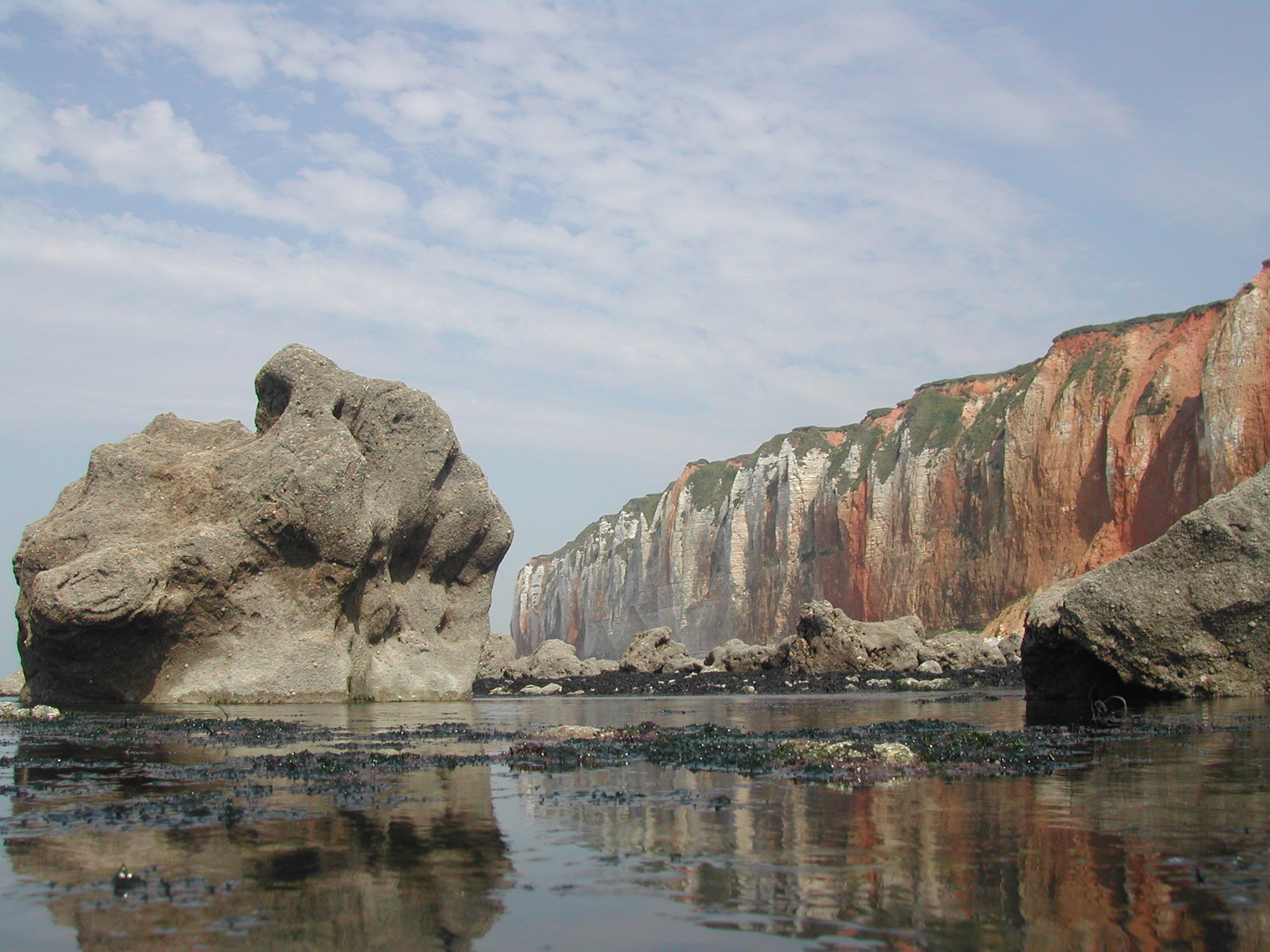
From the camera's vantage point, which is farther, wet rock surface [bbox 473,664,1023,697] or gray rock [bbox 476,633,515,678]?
gray rock [bbox 476,633,515,678]

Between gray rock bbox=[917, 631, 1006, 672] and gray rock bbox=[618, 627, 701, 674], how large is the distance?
886 centimetres

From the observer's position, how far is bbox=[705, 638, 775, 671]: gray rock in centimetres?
3941

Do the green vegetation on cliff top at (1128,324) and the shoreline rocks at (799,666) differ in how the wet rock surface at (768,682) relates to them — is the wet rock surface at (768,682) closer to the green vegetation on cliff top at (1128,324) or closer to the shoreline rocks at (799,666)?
the shoreline rocks at (799,666)

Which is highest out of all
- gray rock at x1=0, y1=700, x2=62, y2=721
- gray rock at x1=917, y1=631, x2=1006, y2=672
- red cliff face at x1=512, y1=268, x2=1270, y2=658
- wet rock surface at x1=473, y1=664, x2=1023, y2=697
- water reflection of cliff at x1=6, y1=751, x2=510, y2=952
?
red cliff face at x1=512, y1=268, x2=1270, y2=658

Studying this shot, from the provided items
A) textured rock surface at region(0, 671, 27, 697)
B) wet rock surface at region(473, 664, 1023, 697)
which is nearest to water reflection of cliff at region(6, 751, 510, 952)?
wet rock surface at region(473, 664, 1023, 697)

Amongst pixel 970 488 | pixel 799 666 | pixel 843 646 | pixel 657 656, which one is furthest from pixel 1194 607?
pixel 970 488

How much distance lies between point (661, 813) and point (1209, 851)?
321 cm

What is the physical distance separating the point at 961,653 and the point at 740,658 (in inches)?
315

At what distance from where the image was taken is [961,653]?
121 ft

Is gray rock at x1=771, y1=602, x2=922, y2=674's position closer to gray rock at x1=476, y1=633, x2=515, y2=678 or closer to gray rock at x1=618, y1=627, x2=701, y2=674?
gray rock at x1=618, y1=627, x2=701, y2=674

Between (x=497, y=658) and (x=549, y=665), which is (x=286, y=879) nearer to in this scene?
(x=549, y=665)

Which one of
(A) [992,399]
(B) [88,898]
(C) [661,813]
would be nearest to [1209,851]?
(C) [661,813]

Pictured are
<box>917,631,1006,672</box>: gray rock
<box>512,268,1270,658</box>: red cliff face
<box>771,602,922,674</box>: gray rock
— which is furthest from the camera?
<box>512,268,1270,658</box>: red cliff face

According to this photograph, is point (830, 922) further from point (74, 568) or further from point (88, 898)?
point (74, 568)
